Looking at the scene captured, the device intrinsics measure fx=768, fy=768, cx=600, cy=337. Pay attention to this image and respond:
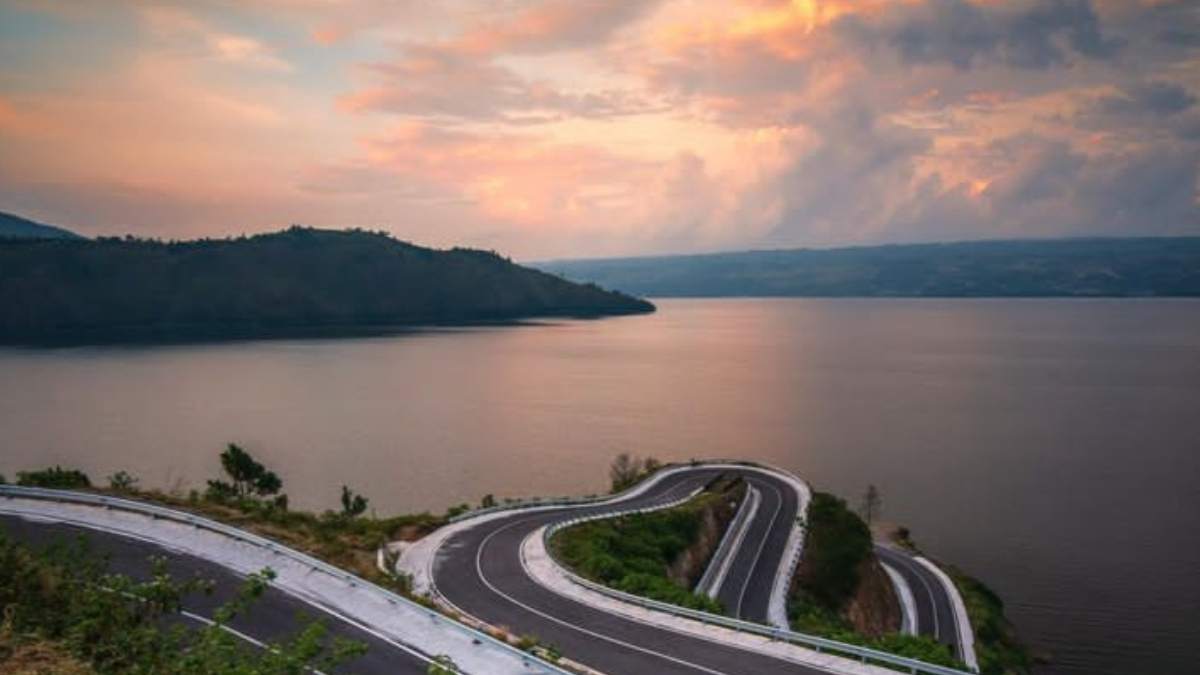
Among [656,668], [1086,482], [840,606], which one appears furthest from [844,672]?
[1086,482]

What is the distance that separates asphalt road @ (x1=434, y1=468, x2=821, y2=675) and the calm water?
77.5 feet

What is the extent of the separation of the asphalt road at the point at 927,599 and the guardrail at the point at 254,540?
3493cm

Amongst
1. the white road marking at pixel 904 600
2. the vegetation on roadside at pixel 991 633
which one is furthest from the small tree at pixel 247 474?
the vegetation on roadside at pixel 991 633

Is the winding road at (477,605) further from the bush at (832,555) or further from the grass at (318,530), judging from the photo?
the bush at (832,555)

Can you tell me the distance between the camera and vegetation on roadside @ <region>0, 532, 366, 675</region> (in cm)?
1423

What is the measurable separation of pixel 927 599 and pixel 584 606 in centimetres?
3777

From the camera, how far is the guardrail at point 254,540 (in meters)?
22.4

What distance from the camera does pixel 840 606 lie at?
1843 inches

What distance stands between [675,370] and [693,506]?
140 metres

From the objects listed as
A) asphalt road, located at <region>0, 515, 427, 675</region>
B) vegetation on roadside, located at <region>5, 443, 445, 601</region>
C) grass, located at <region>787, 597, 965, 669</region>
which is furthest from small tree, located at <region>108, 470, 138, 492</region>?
grass, located at <region>787, 597, 965, 669</region>

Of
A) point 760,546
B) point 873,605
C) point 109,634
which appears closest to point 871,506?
point 873,605

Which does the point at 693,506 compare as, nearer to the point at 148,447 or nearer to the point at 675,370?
the point at 148,447

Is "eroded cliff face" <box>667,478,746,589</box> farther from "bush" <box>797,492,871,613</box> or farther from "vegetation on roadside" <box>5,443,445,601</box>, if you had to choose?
"vegetation on roadside" <box>5,443,445,601</box>

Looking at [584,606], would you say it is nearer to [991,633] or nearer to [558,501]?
[558,501]
